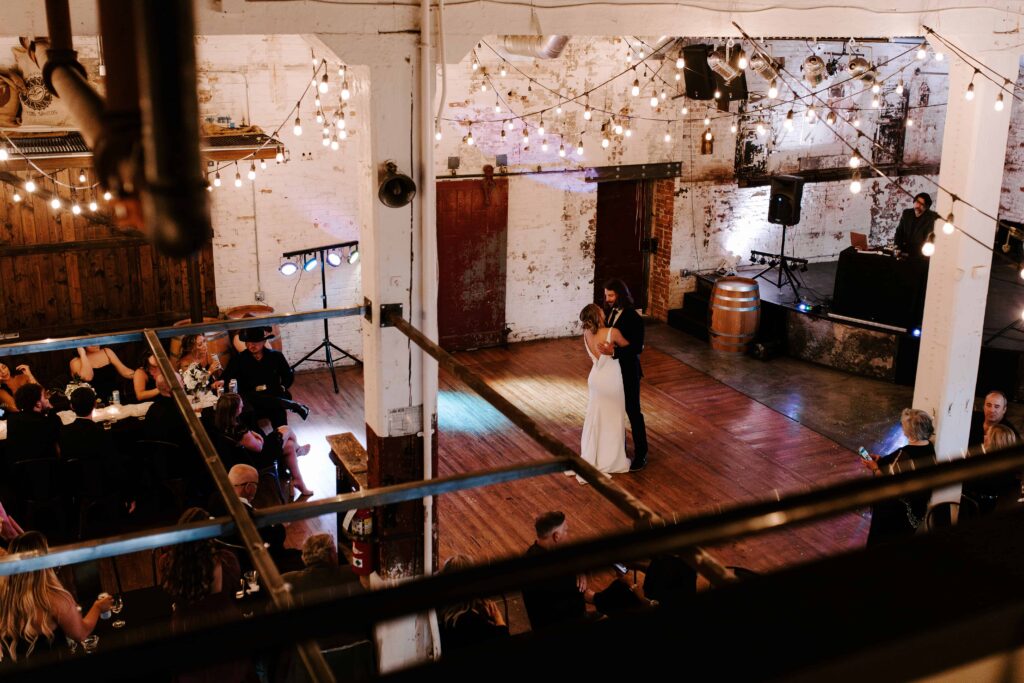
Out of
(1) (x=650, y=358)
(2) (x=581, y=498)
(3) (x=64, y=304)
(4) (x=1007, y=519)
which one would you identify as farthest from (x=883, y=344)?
(4) (x=1007, y=519)

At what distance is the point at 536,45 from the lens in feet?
26.8

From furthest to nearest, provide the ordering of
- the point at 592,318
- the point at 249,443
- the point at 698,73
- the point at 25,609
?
the point at 698,73 → the point at 592,318 → the point at 249,443 → the point at 25,609

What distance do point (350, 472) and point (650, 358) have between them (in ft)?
16.6

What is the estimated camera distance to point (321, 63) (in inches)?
357

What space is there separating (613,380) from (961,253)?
2.46 metres

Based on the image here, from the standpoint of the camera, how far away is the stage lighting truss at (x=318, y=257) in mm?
9469

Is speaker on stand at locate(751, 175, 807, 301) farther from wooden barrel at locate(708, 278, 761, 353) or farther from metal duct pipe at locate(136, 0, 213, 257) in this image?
metal duct pipe at locate(136, 0, 213, 257)

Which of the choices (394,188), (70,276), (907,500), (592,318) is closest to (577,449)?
(592,318)

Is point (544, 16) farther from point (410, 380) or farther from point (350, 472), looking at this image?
point (350, 472)

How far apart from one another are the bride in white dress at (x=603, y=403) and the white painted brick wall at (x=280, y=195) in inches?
108

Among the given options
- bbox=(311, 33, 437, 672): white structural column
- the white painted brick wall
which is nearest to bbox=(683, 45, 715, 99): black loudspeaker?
the white painted brick wall

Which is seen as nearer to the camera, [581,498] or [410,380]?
[410,380]

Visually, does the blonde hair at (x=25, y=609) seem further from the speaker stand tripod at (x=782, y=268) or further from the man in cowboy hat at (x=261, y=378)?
the speaker stand tripod at (x=782, y=268)

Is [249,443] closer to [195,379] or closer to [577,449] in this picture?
[195,379]
